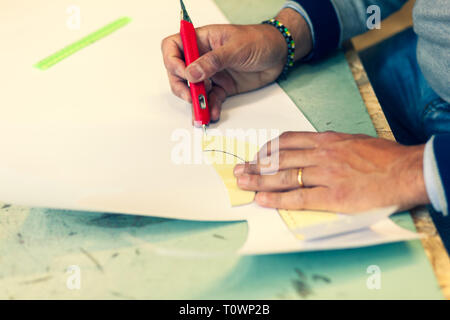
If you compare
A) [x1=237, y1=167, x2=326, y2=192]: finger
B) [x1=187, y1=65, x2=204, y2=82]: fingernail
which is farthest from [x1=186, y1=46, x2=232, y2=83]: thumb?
[x1=237, y1=167, x2=326, y2=192]: finger

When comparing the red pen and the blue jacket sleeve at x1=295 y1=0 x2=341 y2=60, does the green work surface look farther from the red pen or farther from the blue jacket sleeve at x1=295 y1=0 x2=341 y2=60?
the blue jacket sleeve at x1=295 y1=0 x2=341 y2=60

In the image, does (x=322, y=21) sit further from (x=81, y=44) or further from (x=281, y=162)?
(x=81, y=44)

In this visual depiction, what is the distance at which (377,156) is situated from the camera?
0.63m

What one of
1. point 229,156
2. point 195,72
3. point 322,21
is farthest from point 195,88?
point 322,21

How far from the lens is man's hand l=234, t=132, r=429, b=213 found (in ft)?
1.93

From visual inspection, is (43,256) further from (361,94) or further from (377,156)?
(361,94)

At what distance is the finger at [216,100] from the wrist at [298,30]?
20cm

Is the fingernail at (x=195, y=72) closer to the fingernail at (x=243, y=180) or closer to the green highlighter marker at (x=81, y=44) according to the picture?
the fingernail at (x=243, y=180)

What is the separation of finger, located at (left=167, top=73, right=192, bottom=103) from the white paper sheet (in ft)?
0.05

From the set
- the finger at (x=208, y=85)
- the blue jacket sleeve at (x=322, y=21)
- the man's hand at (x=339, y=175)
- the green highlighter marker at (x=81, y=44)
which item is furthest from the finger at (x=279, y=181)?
the green highlighter marker at (x=81, y=44)

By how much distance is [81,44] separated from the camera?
0.94m

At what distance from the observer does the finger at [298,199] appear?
606mm

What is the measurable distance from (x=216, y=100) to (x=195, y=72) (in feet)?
0.31
